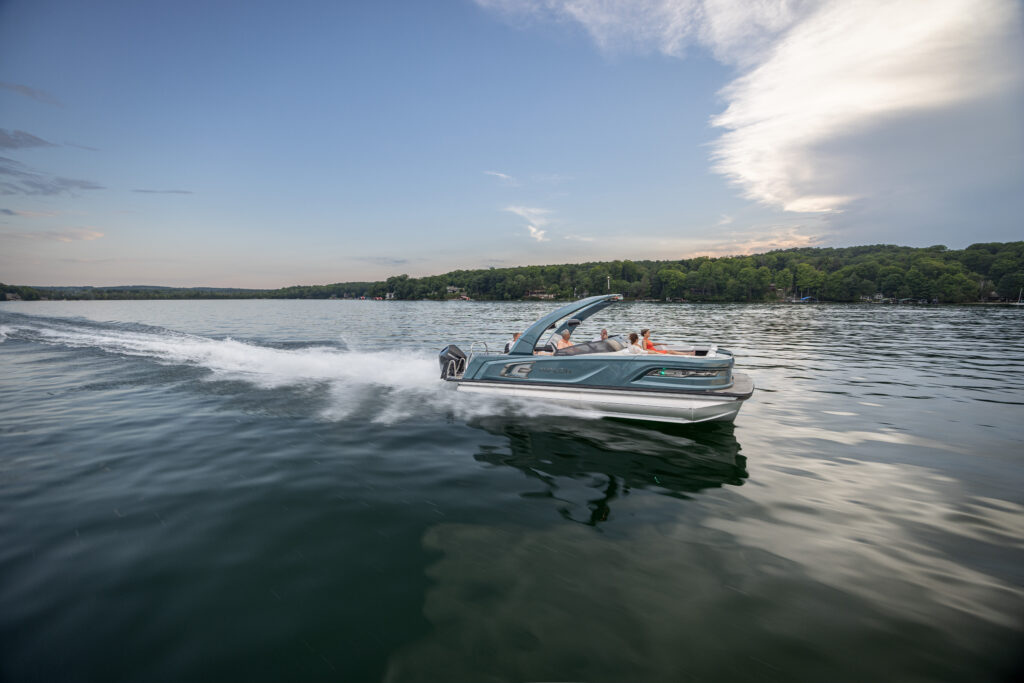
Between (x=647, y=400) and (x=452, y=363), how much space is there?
5251mm

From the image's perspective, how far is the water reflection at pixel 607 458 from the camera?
20.1ft

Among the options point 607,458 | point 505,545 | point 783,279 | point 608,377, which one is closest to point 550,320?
point 608,377

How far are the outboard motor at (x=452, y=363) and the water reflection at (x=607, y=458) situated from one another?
2204 millimetres

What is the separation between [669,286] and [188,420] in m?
147

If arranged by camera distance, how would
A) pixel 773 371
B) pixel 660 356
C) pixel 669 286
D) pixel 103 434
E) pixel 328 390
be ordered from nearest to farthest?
pixel 103 434
pixel 660 356
pixel 328 390
pixel 773 371
pixel 669 286

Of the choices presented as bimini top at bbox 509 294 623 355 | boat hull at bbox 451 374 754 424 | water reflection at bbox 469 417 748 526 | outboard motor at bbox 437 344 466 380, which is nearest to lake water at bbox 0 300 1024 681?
water reflection at bbox 469 417 748 526

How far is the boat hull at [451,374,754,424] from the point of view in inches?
337

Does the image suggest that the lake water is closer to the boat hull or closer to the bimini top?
the boat hull

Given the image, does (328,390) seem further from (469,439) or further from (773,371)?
(773,371)

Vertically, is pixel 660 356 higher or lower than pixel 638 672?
higher

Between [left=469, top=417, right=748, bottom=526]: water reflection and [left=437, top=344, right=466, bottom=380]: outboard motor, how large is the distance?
2.20m

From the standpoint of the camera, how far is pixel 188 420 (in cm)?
938

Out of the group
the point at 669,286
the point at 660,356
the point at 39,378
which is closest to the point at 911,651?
the point at 660,356

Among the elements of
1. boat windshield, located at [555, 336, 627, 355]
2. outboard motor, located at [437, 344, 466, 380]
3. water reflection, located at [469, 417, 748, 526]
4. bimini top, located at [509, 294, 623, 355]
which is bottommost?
water reflection, located at [469, 417, 748, 526]
